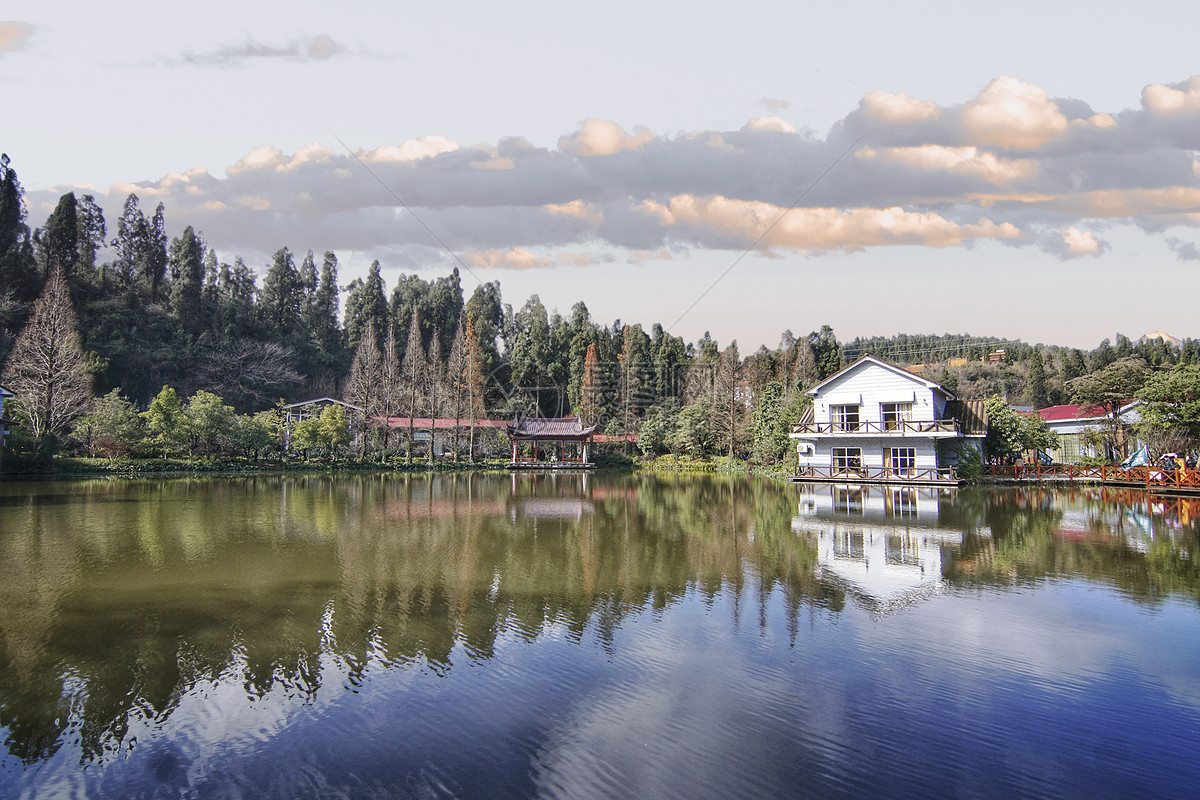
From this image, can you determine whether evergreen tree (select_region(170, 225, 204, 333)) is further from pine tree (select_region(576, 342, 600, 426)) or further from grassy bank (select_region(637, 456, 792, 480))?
grassy bank (select_region(637, 456, 792, 480))

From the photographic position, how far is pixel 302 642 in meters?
8.12

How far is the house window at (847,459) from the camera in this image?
1183 inches

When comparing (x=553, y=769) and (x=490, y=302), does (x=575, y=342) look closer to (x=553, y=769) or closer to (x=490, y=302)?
(x=490, y=302)

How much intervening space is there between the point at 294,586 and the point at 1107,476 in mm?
29579

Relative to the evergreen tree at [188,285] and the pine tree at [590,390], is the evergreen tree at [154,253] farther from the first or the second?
the pine tree at [590,390]

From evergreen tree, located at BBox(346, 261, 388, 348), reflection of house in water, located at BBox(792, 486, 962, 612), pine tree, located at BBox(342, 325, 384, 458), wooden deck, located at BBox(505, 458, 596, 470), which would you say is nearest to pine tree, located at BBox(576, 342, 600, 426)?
wooden deck, located at BBox(505, 458, 596, 470)

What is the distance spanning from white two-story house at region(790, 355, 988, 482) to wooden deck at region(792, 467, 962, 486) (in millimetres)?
38

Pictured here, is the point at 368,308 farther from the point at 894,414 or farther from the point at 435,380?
the point at 894,414

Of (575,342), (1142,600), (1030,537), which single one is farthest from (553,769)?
(575,342)

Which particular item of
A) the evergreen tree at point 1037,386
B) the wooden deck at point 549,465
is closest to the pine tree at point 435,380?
the wooden deck at point 549,465

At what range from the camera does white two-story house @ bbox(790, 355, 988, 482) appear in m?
28.2

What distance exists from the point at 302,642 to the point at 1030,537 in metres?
14.1

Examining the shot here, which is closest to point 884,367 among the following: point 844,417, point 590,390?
point 844,417

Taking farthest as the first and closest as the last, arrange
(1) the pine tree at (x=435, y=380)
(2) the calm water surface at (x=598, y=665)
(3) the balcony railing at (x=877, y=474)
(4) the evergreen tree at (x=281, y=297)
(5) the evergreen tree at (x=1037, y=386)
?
(4) the evergreen tree at (x=281, y=297) < (5) the evergreen tree at (x=1037, y=386) < (1) the pine tree at (x=435, y=380) < (3) the balcony railing at (x=877, y=474) < (2) the calm water surface at (x=598, y=665)
